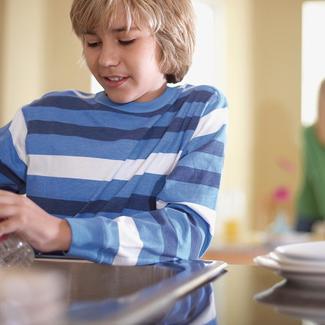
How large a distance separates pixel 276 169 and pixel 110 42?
370 cm

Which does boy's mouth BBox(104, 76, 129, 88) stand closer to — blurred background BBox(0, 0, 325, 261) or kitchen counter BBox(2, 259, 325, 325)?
kitchen counter BBox(2, 259, 325, 325)

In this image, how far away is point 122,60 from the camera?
4.24 ft

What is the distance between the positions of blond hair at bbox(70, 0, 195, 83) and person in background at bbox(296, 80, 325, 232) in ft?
8.27

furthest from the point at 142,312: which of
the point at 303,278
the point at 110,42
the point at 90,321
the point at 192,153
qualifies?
the point at 110,42

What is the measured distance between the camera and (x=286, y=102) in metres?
4.83

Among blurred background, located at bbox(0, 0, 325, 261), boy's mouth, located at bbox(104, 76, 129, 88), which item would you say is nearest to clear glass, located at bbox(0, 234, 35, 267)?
boy's mouth, located at bbox(104, 76, 129, 88)

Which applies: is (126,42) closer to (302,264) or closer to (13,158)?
(13,158)

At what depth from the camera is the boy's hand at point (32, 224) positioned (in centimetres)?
94

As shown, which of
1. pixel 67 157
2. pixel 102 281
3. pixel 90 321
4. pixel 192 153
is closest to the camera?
pixel 90 321

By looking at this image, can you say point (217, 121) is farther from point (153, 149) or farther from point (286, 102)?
point (286, 102)

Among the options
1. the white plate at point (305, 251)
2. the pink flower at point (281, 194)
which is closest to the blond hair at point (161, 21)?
the white plate at point (305, 251)

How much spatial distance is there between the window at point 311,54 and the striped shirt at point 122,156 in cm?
356

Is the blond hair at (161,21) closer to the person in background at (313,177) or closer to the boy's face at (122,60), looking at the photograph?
the boy's face at (122,60)

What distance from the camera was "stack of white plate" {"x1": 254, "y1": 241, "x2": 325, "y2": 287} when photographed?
839 millimetres
